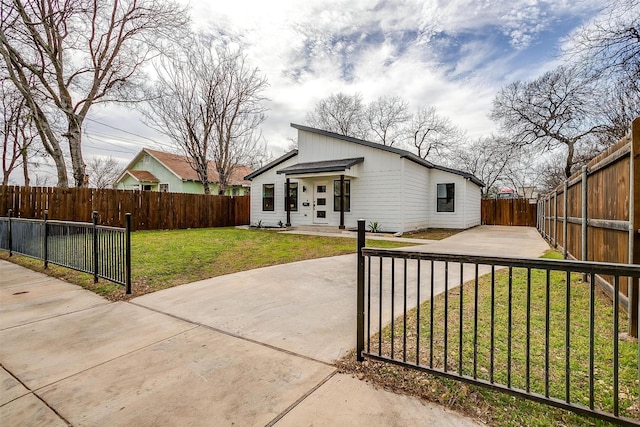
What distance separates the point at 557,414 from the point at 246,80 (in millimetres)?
20641

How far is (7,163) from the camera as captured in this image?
1983 cm

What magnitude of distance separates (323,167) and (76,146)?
10867mm

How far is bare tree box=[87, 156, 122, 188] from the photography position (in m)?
32.3

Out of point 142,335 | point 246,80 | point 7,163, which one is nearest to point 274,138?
point 246,80

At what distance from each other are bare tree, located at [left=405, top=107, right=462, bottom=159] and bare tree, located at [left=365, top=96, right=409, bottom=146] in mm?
1083

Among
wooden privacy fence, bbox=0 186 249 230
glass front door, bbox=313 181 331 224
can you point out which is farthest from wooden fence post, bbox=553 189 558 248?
wooden privacy fence, bbox=0 186 249 230

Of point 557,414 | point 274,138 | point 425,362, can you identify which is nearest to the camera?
point 557,414

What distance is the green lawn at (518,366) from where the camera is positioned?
1.82 metres

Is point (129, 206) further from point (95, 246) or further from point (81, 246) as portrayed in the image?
point (95, 246)

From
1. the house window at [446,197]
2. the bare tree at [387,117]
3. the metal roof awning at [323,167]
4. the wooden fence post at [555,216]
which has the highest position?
the bare tree at [387,117]

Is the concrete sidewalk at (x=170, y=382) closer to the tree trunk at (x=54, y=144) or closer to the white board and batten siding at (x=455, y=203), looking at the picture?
the tree trunk at (x=54, y=144)

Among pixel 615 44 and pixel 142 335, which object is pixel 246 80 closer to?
pixel 615 44

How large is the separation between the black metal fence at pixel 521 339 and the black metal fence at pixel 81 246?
3.88 meters

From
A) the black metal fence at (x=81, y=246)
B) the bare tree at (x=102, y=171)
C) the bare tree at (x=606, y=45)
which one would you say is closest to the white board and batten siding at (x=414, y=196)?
the bare tree at (x=606, y=45)
